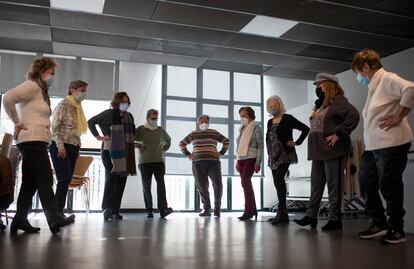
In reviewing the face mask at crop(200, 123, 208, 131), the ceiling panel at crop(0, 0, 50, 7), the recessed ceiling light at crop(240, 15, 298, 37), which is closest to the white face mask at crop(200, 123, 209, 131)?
the face mask at crop(200, 123, 208, 131)

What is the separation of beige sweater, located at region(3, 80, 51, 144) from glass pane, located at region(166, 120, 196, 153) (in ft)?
14.4

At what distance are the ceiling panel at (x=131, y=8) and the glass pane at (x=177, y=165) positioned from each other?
8.72 ft

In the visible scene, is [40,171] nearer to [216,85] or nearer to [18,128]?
[18,128]

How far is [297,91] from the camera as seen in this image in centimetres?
819

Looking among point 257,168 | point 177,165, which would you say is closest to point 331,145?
point 257,168

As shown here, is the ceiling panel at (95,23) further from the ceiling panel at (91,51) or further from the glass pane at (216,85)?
the glass pane at (216,85)

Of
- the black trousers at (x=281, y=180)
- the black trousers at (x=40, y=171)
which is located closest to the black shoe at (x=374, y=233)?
the black trousers at (x=281, y=180)

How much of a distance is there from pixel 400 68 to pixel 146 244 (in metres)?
5.09

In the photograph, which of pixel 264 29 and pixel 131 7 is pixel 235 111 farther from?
pixel 131 7

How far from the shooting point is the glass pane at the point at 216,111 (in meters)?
7.34

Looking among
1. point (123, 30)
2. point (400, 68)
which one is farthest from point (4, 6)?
point (400, 68)

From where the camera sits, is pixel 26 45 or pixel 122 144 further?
pixel 26 45

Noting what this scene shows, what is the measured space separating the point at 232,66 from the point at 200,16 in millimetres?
2184

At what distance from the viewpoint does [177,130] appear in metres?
7.06
